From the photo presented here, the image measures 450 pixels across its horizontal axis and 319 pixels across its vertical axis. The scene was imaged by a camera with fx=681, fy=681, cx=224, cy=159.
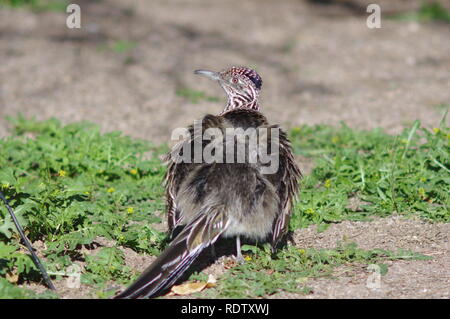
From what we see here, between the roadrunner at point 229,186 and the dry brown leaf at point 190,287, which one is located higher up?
the roadrunner at point 229,186

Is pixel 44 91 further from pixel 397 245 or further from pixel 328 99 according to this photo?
pixel 397 245

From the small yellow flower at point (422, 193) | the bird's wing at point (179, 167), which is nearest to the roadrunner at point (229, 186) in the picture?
the bird's wing at point (179, 167)

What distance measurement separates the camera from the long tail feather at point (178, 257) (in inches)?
183

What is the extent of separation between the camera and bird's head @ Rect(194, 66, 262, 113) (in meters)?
6.66

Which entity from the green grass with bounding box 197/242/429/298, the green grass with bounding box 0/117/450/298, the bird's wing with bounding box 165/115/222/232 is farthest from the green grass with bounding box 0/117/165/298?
the green grass with bounding box 197/242/429/298

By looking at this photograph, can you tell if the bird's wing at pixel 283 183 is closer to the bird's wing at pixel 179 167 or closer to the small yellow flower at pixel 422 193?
the bird's wing at pixel 179 167

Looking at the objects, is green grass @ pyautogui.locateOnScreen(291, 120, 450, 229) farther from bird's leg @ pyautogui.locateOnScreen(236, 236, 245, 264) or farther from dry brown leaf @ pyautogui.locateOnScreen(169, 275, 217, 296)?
dry brown leaf @ pyautogui.locateOnScreen(169, 275, 217, 296)

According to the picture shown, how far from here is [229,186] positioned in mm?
5328

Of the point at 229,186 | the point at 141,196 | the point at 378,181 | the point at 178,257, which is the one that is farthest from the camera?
the point at 141,196

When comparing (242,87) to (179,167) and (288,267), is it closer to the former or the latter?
(179,167)

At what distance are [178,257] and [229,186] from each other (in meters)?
0.74

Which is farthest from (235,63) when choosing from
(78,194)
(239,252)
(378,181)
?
(239,252)

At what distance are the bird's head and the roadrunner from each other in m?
0.91
